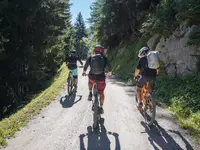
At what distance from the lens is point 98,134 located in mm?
6824

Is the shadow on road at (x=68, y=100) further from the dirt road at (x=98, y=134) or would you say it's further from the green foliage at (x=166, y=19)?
the green foliage at (x=166, y=19)

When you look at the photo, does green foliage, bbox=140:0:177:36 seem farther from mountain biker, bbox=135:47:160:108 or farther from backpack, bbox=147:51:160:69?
backpack, bbox=147:51:160:69

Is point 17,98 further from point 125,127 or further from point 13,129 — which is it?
point 125,127

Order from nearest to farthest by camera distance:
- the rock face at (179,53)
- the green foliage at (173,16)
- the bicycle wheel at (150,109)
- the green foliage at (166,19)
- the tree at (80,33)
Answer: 1. the bicycle wheel at (150,109)
2. the rock face at (179,53)
3. the green foliage at (173,16)
4. the green foliage at (166,19)
5. the tree at (80,33)

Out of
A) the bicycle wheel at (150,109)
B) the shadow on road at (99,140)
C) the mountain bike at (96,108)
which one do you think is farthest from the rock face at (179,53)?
the shadow on road at (99,140)

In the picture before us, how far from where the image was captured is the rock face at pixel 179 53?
459 inches

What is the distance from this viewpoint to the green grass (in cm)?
771

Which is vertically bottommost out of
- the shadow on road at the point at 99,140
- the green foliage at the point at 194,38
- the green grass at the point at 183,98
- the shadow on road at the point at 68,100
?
the shadow on road at the point at 99,140

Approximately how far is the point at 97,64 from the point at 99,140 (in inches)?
84.5

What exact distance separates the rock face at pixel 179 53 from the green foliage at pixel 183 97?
60 cm

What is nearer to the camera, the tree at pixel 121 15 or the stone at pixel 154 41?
the stone at pixel 154 41

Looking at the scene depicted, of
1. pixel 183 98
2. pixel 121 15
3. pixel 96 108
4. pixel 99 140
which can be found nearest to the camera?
pixel 99 140

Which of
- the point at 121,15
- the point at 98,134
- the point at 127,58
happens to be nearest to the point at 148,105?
the point at 98,134

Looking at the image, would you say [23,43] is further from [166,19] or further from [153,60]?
[153,60]
